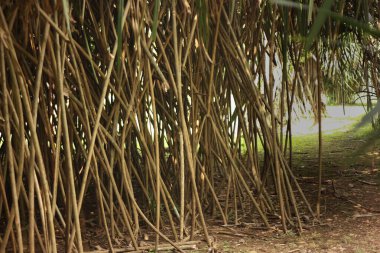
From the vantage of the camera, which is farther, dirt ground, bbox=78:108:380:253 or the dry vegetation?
dirt ground, bbox=78:108:380:253

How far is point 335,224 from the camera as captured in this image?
2291 mm

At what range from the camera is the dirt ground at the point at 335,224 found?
6.67 ft

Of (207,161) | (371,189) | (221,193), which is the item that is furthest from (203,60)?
(371,189)

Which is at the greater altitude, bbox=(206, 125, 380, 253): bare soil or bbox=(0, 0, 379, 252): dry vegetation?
bbox=(0, 0, 379, 252): dry vegetation

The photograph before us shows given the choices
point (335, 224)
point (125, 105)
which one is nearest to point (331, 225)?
point (335, 224)

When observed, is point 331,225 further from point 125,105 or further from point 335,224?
point 125,105

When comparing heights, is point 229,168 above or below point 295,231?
above

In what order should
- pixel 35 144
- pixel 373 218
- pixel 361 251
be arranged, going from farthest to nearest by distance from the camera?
pixel 373 218, pixel 361 251, pixel 35 144

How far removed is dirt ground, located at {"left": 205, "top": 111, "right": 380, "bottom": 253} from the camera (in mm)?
2033

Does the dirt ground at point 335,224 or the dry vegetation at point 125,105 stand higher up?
the dry vegetation at point 125,105

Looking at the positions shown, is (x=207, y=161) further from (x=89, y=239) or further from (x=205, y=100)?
(x=89, y=239)

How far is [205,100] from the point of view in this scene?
2072 mm

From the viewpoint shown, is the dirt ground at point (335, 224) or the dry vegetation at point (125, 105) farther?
the dirt ground at point (335, 224)

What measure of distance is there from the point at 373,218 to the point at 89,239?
3.37 ft
